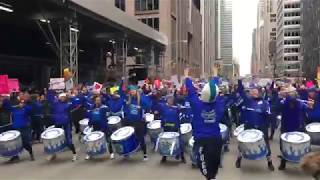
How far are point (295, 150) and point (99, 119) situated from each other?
17.7 feet

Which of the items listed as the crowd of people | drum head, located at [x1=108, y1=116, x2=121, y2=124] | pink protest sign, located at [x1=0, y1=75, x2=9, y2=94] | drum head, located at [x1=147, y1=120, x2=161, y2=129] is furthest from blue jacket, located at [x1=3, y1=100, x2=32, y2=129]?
drum head, located at [x1=147, y1=120, x2=161, y2=129]

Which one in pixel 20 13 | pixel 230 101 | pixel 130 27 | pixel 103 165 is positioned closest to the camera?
pixel 103 165

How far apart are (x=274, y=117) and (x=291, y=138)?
240 inches

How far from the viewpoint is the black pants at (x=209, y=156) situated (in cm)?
685

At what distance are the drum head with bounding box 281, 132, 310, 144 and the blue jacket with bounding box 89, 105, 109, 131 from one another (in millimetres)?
4778

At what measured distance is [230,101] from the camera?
17.3 meters

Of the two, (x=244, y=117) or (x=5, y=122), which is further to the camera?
(x=5, y=122)

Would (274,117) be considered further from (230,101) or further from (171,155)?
(171,155)

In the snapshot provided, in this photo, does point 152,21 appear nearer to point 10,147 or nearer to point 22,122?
point 22,122

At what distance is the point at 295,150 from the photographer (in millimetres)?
9875

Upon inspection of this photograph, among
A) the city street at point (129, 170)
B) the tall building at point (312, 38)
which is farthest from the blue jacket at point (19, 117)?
the tall building at point (312, 38)

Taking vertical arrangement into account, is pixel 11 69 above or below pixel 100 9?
below

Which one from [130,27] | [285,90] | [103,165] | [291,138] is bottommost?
[103,165]

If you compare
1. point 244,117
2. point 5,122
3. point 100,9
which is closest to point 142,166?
point 244,117
